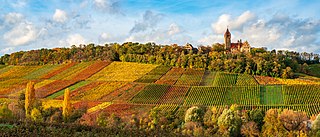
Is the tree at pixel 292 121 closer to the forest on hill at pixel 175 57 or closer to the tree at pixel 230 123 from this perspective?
the tree at pixel 230 123

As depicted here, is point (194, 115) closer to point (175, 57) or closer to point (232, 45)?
point (175, 57)

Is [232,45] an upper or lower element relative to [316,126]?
upper

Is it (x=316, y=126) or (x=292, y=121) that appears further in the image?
(x=292, y=121)

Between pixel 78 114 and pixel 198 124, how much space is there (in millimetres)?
17742

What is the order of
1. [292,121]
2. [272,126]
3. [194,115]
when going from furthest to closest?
[194,115] → [292,121] → [272,126]

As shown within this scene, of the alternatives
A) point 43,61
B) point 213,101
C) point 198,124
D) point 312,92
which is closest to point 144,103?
point 213,101

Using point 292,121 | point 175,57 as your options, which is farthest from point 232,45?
point 292,121

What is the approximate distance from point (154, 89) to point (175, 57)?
26.8m

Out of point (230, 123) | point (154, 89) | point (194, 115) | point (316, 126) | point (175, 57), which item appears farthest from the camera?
point (175, 57)

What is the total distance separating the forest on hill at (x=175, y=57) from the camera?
88.2 m

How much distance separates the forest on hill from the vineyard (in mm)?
3422

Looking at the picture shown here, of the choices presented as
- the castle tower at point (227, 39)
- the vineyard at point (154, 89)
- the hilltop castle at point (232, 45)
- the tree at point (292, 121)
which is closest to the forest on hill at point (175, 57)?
the vineyard at point (154, 89)

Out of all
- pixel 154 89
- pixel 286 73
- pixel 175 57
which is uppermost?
pixel 175 57

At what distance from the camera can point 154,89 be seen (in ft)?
244
